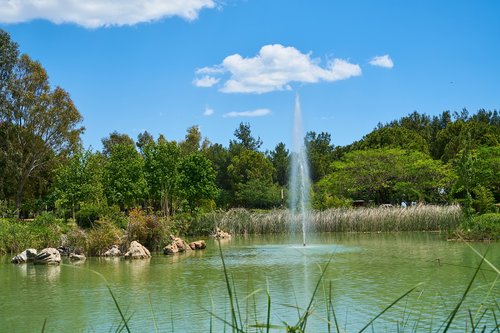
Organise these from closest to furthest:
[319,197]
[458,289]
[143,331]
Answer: [143,331] < [458,289] < [319,197]

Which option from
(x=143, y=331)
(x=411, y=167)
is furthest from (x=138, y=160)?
(x=143, y=331)

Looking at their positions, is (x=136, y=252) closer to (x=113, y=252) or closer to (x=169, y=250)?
(x=113, y=252)

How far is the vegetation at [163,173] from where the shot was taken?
1089 inches

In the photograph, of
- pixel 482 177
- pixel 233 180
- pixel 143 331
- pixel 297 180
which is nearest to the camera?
pixel 143 331

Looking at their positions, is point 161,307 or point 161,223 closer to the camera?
point 161,307

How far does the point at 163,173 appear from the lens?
31.6 meters

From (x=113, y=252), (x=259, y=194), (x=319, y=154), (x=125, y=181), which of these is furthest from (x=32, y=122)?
(x=319, y=154)

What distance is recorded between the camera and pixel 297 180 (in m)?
28.4

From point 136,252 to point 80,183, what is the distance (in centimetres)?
1104

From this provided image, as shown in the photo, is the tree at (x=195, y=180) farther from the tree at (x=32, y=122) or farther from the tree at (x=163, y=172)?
the tree at (x=32, y=122)

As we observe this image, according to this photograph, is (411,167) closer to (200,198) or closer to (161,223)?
(200,198)

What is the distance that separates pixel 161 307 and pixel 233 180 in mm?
37483

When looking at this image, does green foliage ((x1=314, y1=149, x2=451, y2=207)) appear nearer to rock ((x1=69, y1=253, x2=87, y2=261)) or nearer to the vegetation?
the vegetation

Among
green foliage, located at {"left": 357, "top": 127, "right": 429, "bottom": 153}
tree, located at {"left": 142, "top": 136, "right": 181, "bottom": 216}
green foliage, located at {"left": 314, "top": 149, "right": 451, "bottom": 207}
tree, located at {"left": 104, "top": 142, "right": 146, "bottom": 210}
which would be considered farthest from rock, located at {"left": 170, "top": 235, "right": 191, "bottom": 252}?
green foliage, located at {"left": 357, "top": 127, "right": 429, "bottom": 153}
